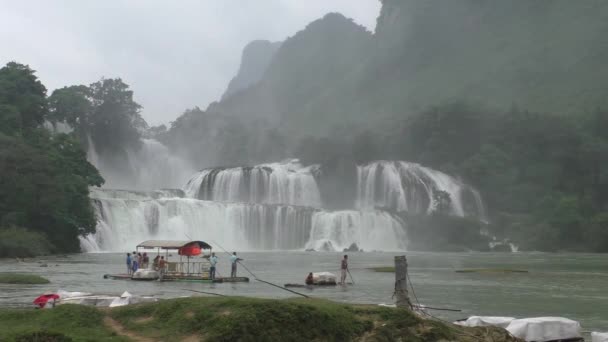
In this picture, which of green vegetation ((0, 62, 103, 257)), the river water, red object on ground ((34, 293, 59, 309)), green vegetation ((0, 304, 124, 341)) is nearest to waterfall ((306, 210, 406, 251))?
green vegetation ((0, 62, 103, 257))

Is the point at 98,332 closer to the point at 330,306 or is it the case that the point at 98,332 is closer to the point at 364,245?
the point at 330,306

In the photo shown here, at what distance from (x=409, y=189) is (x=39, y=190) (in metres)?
43.1

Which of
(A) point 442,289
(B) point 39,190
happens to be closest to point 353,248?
(B) point 39,190

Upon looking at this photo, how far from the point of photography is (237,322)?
8.38 m

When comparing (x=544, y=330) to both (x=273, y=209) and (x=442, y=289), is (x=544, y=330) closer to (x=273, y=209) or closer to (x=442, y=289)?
(x=442, y=289)

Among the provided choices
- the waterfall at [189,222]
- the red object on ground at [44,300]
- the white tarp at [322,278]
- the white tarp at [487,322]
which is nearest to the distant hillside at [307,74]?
the waterfall at [189,222]

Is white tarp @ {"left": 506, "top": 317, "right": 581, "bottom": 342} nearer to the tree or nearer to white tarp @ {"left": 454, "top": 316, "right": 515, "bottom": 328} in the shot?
white tarp @ {"left": 454, "top": 316, "right": 515, "bottom": 328}

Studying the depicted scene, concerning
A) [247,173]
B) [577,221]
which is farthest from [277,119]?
[577,221]

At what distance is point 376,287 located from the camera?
23.2m

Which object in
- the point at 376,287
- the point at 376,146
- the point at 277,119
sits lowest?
the point at 376,287

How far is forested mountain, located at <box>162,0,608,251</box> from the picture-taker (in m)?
76.7

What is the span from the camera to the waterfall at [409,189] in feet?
242

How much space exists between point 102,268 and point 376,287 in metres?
14.5

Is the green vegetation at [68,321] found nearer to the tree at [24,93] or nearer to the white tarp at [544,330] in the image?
the white tarp at [544,330]
